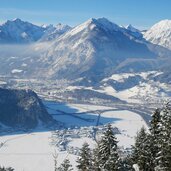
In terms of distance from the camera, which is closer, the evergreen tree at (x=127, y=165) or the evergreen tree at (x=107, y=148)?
the evergreen tree at (x=107, y=148)

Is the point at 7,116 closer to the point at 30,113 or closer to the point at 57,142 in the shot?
the point at 30,113

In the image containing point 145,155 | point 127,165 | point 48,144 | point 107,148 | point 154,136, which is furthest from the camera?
point 48,144

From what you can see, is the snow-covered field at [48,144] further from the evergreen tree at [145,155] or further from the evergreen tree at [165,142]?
the evergreen tree at [165,142]

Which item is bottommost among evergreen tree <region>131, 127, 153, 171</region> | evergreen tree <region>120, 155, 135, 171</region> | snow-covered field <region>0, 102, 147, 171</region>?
snow-covered field <region>0, 102, 147, 171</region>

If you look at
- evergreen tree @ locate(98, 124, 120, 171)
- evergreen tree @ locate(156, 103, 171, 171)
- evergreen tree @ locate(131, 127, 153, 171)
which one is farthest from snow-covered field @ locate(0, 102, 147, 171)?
evergreen tree @ locate(156, 103, 171, 171)

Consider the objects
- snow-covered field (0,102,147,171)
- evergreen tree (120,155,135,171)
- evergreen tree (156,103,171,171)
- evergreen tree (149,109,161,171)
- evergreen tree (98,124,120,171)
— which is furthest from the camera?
snow-covered field (0,102,147,171)

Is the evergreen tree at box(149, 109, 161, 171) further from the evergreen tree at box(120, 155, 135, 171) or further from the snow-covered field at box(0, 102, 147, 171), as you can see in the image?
the snow-covered field at box(0, 102, 147, 171)

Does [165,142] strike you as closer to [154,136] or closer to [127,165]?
[154,136]

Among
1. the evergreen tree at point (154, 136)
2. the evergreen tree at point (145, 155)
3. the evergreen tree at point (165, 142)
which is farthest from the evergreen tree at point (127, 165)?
the evergreen tree at point (165, 142)

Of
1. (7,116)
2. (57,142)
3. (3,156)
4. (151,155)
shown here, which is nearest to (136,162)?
(151,155)

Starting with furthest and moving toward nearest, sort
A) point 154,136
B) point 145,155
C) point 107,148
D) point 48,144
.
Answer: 1. point 48,144
2. point 107,148
3. point 154,136
4. point 145,155

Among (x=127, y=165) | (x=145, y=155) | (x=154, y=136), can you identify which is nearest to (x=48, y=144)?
(x=127, y=165)
